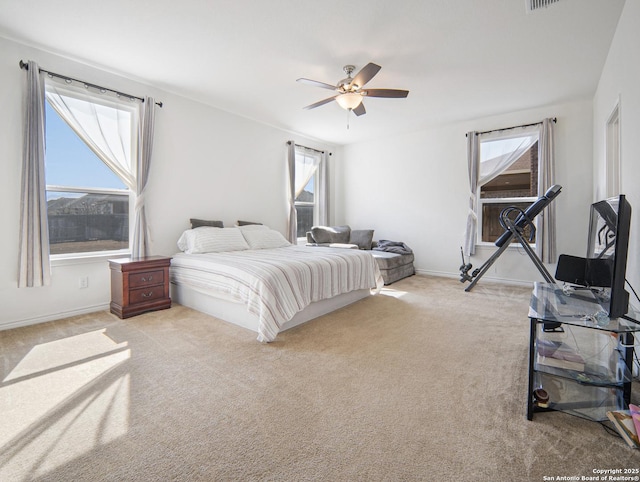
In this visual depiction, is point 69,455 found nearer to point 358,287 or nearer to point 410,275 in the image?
point 358,287

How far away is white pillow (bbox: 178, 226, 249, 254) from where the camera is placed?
3992 millimetres

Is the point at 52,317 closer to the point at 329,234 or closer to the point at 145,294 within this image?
the point at 145,294

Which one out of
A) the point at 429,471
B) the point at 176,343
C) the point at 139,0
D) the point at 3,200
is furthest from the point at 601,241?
the point at 3,200

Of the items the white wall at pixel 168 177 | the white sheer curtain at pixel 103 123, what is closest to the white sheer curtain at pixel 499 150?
the white wall at pixel 168 177

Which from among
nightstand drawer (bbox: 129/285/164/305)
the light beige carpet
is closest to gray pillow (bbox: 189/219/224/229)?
nightstand drawer (bbox: 129/285/164/305)

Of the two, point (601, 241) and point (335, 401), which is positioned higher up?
point (601, 241)

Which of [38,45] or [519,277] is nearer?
[38,45]

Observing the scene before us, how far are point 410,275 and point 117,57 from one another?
543 cm

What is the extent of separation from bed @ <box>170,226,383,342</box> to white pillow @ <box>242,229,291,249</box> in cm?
2

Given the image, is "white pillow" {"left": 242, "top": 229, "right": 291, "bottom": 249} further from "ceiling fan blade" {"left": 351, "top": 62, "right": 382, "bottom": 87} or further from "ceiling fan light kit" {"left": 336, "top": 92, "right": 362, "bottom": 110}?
"ceiling fan blade" {"left": 351, "top": 62, "right": 382, "bottom": 87}

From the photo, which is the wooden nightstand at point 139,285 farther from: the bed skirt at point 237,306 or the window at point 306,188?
the window at point 306,188

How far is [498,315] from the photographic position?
351cm

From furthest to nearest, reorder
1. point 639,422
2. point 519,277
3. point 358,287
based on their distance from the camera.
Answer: point 519,277
point 358,287
point 639,422

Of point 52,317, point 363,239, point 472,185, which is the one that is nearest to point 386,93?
point 472,185
